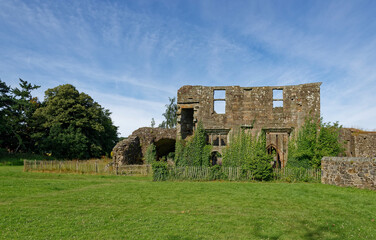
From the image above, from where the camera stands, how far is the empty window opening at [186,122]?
21.5 metres

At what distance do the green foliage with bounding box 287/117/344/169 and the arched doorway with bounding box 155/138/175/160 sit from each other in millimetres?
13420

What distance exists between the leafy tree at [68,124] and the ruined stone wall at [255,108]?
20986mm

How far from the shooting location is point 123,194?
1166cm

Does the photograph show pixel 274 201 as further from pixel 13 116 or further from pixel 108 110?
pixel 108 110

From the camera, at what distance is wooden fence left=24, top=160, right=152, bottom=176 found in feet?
67.4

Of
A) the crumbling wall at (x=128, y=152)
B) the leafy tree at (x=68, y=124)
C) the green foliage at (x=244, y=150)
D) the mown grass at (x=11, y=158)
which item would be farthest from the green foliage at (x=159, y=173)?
the leafy tree at (x=68, y=124)

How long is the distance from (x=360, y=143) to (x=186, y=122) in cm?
1525

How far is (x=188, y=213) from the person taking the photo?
8633mm

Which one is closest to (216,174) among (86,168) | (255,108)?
(255,108)

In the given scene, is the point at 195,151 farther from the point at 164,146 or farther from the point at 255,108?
the point at 164,146

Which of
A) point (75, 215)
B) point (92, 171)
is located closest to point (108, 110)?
point (92, 171)

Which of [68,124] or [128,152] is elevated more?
[68,124]

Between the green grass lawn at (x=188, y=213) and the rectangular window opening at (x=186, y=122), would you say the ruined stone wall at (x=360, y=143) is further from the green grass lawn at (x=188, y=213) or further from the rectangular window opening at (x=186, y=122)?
the rectangular window opening at (x=186, y=122)

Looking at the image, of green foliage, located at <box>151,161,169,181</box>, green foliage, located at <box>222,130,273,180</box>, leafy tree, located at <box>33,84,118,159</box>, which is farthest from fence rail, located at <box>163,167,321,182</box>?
leafy tree, located at <box>33,84,118,159</box>
